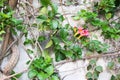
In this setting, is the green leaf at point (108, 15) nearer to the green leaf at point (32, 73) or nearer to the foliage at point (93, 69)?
the foliage at point (93, 69)

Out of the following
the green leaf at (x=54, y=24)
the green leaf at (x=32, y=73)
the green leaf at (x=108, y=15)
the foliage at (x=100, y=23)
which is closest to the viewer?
the green leaf at (x=32, y=73)

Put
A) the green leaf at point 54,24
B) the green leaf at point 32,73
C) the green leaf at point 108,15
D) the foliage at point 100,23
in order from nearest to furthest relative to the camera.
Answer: the green leaf at point 32,73 → the green leaf at point 54,24 → the foliage at point 100,23 → the green leaf at point 108,15

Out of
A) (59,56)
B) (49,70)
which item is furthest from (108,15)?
(49,70)

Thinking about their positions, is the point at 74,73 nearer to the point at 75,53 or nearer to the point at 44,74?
the point at 75,53

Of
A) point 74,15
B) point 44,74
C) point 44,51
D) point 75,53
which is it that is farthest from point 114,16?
point 44,74

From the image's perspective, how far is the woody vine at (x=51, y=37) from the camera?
1.80 metres

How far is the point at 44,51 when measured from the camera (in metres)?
1.99

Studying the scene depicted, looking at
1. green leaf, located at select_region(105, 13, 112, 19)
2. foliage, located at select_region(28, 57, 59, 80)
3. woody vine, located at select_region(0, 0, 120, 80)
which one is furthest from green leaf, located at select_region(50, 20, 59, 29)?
green leaf, located at select_region(105, 13, 112, 19)

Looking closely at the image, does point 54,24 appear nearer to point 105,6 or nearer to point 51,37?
point 51,37

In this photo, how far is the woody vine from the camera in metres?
1.80

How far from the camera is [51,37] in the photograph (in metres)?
1.96

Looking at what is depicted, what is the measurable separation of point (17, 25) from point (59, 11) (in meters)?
0.41

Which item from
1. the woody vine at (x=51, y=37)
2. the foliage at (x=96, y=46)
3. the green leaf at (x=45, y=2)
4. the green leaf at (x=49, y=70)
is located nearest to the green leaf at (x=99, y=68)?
the woody vine at (x=51, y=37)

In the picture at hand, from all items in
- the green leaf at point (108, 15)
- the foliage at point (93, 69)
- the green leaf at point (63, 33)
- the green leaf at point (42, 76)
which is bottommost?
the foliage at point (93, 69)
